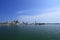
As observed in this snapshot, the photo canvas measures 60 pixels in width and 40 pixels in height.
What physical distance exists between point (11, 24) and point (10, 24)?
683 mm

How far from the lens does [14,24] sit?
71062mm

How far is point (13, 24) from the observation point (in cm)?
7106

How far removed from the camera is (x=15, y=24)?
70.8 meters

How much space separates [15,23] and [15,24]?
51.1 inches

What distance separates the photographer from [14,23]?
7006 cm

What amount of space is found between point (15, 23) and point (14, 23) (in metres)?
→ 0.79

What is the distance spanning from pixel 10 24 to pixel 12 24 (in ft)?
4.47

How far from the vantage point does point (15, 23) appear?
229 feet

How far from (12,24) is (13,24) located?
2.26 feet

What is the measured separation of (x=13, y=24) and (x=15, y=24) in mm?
1447

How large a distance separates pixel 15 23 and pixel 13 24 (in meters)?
2.18

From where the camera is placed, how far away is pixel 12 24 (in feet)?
233
